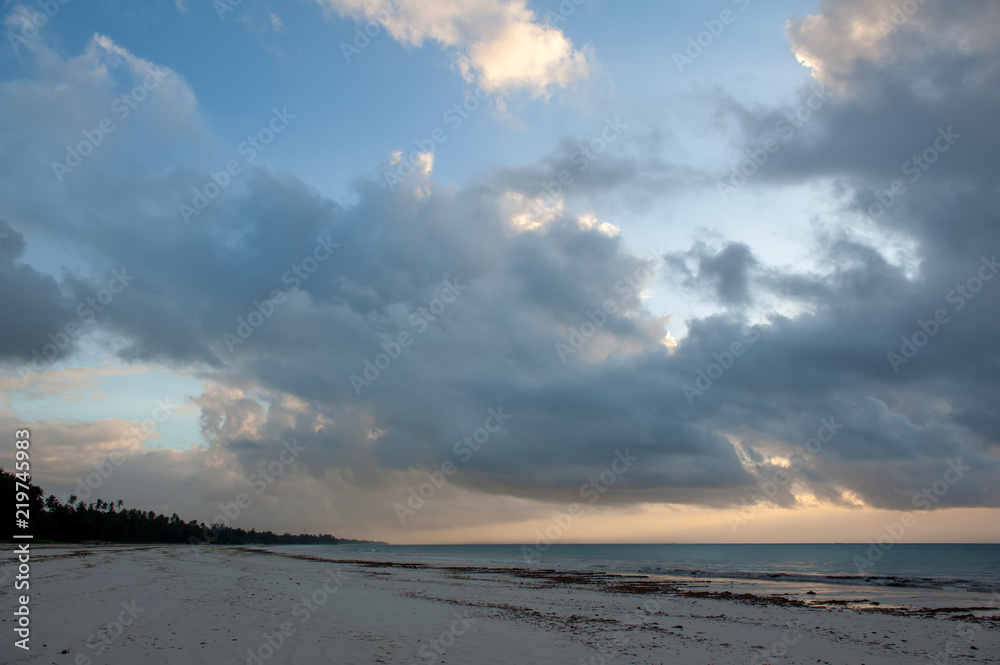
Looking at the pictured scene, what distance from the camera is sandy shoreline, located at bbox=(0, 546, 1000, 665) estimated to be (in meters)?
12.9

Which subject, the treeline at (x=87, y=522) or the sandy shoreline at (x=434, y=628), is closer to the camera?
the sandy shoreline at (x=434, y=628)

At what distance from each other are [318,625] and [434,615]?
215 inches

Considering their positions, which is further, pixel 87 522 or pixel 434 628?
pixel 87 522

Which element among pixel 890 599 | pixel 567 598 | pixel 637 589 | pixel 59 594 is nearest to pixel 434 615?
pixel 567 598

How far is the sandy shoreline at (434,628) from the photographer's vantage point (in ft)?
42.3

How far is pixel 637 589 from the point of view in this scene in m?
36.9

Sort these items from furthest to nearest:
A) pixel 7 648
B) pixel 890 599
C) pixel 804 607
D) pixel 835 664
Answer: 1. pixel 890 599
2. pixel 804 607
3. pixel 835 664
4. pixel 7 648

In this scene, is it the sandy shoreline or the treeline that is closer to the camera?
the sandy shoreline

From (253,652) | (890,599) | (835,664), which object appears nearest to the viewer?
(253,652)

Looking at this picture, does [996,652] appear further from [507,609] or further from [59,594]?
[59,594]

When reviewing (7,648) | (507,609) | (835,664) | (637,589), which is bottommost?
(637,589)

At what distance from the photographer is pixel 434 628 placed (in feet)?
56.6

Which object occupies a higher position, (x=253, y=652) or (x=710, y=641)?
(x=253, y=652)

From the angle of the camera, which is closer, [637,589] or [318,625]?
[318,625]
